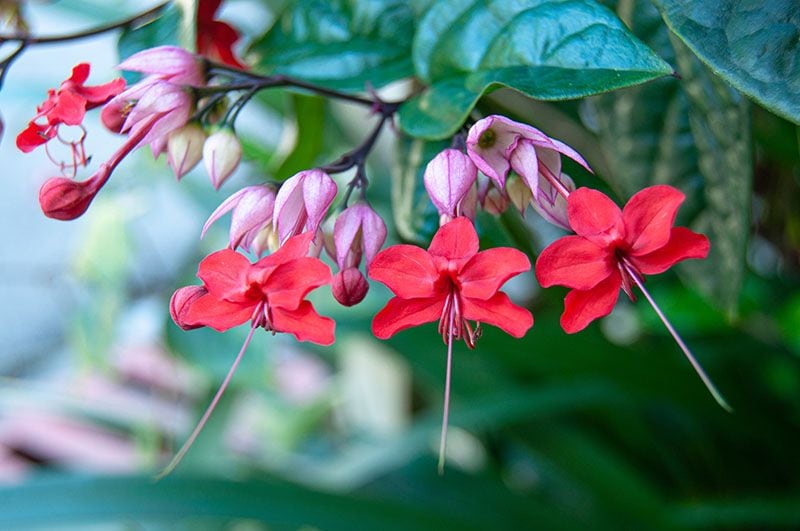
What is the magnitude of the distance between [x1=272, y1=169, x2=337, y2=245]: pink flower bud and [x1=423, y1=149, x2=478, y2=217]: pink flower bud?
0.03 meters

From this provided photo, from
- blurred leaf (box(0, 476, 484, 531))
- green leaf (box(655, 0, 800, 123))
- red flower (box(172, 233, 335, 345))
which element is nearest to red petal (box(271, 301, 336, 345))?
red flower (box(172, 233, 335, 345))

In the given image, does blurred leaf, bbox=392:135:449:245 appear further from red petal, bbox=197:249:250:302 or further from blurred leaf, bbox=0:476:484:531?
blurred leaf, bbox=0:476:484:531

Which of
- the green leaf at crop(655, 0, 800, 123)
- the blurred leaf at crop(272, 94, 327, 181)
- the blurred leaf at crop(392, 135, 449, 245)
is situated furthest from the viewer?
the blurred leaf at crop(272, 94, 327, 181)

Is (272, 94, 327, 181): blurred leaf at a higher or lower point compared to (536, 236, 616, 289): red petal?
lower

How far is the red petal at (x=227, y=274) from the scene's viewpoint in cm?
24

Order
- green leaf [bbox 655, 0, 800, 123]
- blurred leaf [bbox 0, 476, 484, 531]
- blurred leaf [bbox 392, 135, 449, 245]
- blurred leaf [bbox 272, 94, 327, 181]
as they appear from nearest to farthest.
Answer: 1. green leaf [bbox 655, 0, 800, 123]
2. blurred leaf [bbox 392, 135, 449, 245]
3. blurred leaf [bbox 272, 94, 327, 181]
4. blurred leaf [bbox 0, 476, 484, 531]

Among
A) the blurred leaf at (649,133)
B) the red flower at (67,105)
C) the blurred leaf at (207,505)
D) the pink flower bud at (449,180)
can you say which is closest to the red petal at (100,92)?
the red flower at (67,105)

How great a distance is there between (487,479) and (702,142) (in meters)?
0.44

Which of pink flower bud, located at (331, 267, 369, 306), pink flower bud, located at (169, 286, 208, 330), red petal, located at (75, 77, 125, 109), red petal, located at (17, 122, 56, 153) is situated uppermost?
red petal, located at (75, 77, 125, 109)

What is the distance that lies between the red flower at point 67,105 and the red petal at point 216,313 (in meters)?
0.07

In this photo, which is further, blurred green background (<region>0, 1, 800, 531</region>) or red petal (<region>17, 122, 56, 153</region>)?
blurred green background (<region>0, 1, 800, 531</region>)

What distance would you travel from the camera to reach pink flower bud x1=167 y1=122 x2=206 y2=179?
29 centimetres

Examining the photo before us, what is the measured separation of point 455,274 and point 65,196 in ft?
0.42

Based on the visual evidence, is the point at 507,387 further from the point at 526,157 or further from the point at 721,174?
the point at 526,157
